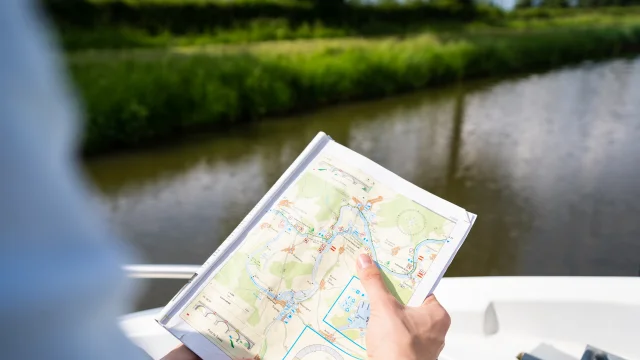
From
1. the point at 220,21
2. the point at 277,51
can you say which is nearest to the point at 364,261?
the point at 277,51

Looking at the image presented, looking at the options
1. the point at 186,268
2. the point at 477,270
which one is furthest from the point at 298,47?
the point at 186,268

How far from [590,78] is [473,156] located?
3686mm

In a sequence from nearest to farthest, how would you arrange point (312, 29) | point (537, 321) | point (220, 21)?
point (537, 321) → point (220, 21) → point (312, 29)

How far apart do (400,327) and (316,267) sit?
0.19m

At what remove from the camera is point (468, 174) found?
3.97 m

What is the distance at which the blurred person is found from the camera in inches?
8.7

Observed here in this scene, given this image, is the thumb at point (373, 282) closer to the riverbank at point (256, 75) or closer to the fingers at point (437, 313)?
the fingers at point (437, 313)

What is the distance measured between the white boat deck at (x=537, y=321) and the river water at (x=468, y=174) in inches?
69.0

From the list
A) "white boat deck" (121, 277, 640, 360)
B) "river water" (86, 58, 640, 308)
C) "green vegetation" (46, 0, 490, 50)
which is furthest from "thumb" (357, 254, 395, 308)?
"green vegetation" (46, 0, 490, 50)

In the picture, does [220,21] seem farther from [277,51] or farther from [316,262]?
[316,262]

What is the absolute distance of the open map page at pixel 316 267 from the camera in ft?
2.41

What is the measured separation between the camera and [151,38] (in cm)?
670

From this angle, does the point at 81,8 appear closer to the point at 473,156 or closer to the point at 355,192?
the point at 473,156

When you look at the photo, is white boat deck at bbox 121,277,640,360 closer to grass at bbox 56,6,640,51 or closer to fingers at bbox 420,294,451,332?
fingers at bbox 420,294,451,332
